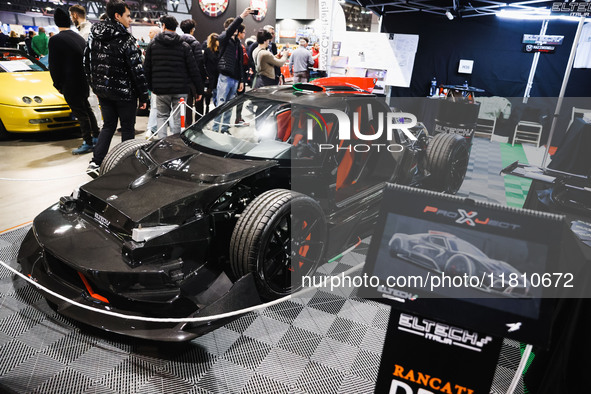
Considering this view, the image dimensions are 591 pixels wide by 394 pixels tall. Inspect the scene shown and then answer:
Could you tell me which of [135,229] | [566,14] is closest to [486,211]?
[135,229]

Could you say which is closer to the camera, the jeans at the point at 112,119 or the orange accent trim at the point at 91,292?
the orange accent trim at the point at 91,292

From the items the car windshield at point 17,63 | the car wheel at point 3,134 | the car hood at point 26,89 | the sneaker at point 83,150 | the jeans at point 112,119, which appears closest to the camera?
the jeans at point 112,119

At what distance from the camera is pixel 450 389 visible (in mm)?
1313

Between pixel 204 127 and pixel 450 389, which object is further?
pixel 204 127

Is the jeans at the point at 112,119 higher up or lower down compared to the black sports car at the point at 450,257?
lower down

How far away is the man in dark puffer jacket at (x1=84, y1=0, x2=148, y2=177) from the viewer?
4133 mm

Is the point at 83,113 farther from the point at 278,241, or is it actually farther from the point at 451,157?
the point at 451,157

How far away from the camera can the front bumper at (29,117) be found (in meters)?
5.63

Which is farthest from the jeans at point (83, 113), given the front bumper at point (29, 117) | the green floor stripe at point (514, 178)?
the green floor stripe at point (514, 178)

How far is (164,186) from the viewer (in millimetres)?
2396

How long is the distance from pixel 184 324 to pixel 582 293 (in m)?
1.68

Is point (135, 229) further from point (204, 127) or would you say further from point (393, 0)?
point (393, 0)

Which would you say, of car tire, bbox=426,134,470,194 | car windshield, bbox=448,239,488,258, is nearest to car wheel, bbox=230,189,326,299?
car tire, bbox=426,134,470,194

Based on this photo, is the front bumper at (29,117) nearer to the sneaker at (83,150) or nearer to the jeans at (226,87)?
the sneaker at (83,150)
